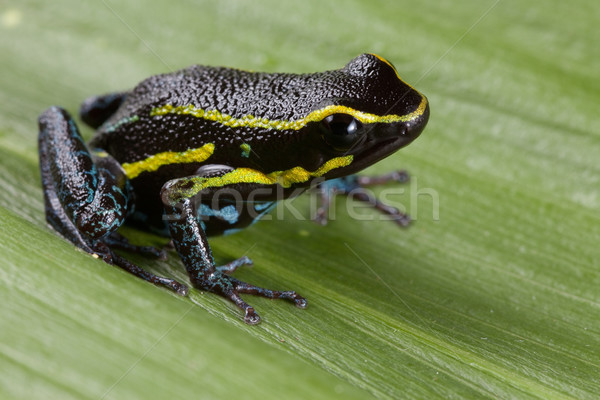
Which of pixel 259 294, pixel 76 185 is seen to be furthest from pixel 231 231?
pixel 76 185

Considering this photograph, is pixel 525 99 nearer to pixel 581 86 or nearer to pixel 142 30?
pixel 581 86

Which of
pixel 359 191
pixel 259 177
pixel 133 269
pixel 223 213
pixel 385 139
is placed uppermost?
pixel 385 139

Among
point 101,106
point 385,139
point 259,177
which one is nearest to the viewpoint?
point 385,139

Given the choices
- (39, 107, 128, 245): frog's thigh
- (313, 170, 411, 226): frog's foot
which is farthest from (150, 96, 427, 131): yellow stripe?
(313, 170, 411, 226): frog's foot

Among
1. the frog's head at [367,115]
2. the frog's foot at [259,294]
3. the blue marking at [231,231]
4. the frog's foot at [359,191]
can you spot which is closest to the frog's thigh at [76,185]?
the blue marking at [231,231]

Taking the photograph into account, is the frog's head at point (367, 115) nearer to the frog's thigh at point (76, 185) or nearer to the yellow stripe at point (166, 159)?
the yellow stripe at point (166, 159)

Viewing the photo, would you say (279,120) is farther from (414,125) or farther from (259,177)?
(414,125)

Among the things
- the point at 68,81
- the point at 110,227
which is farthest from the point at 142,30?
the point at 110,227
